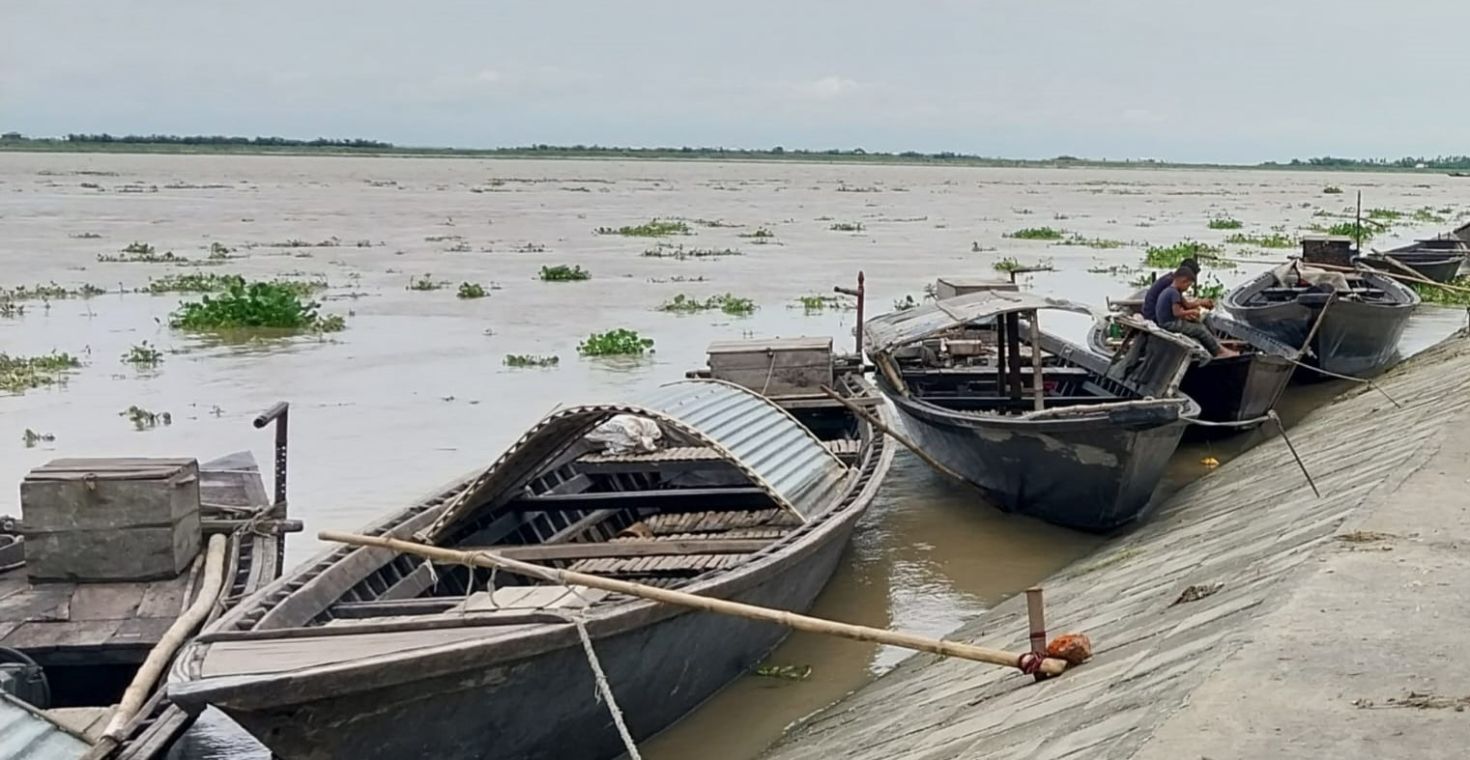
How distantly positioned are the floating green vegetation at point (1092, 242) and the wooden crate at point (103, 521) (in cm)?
3733

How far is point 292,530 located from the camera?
8539mm

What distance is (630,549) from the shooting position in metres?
8.04

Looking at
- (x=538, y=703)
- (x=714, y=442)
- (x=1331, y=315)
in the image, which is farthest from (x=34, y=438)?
(x=1331, y=315)

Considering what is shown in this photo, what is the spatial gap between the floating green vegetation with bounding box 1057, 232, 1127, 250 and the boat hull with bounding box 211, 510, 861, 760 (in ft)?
120

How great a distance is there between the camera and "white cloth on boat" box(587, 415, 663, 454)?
10.7 metres

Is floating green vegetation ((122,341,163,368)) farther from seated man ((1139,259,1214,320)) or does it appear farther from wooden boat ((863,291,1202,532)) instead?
seated man ((1139,259,1214,320))

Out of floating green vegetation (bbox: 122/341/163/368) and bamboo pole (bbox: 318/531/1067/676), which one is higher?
bamboo pole (bbox: 318/531/1067/676)

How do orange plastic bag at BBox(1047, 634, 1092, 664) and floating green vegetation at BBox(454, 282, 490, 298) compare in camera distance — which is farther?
floating green vegetation at BBox(454, 282, 490, 298)

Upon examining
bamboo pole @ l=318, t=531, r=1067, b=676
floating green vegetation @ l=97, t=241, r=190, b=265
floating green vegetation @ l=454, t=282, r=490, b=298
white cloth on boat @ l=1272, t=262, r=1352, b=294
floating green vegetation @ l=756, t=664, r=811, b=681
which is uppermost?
white cloth on boat @ l=1272, t=262, r=1352, b=294

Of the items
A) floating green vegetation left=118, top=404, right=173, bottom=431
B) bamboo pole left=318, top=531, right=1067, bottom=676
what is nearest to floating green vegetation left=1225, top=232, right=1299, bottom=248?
floating green vegetation left=118, top=404, right=173, bottom=431

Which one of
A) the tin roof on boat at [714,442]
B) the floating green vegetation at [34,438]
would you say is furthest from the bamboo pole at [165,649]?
the floating green vegetation at [34,438]

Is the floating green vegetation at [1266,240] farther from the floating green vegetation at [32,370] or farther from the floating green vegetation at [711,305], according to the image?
the floating green vegetation at [32,370]

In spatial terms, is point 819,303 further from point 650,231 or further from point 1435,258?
point 650,231

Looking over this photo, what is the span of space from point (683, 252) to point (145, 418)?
24.5 metres
